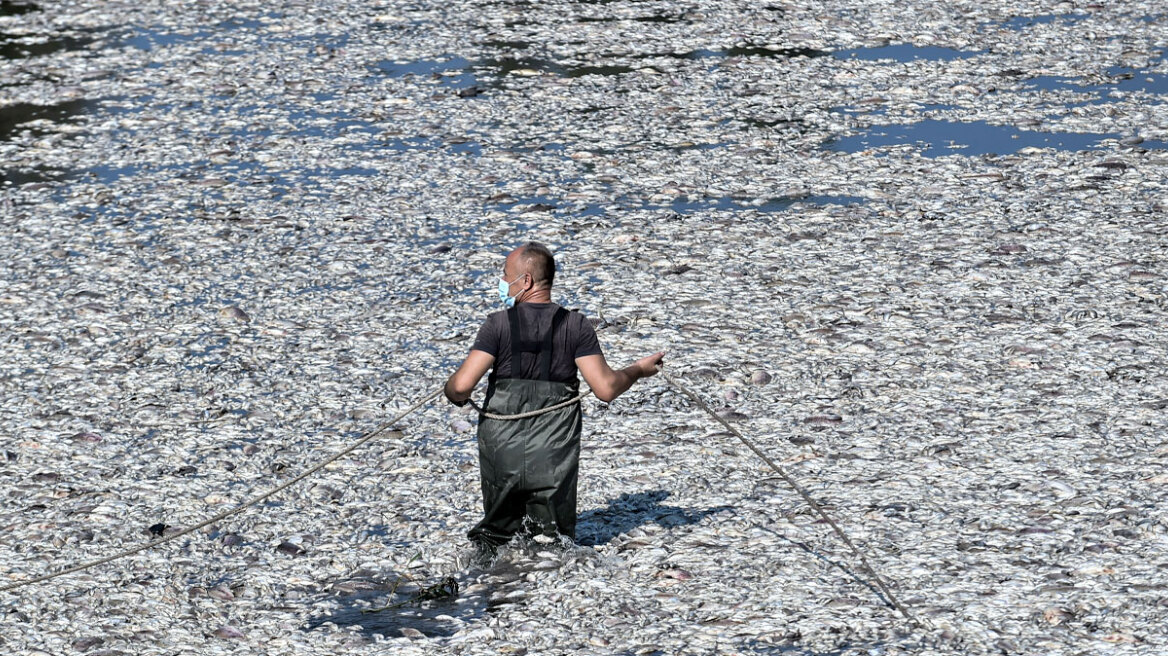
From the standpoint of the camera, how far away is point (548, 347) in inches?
380

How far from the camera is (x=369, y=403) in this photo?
42.7 feet

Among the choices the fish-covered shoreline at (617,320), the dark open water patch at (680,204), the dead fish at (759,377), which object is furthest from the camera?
the dark open water patch at (680,204)

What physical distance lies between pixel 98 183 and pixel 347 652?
1156cm

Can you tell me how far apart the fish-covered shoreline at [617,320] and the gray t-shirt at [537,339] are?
1.39 meters

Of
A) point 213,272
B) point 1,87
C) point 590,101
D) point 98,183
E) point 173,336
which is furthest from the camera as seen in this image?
point 1,87

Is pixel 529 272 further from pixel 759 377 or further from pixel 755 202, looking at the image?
pixel 755 202

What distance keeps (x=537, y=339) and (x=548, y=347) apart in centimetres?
10

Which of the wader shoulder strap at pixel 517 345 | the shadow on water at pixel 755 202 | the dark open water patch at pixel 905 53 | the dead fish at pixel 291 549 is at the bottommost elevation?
the dead fish at pixel 291 549

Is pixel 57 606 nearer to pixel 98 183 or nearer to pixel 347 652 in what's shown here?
pixel 347 652

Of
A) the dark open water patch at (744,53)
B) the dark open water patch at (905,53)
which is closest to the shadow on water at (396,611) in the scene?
the dark open water patch at (744,53)

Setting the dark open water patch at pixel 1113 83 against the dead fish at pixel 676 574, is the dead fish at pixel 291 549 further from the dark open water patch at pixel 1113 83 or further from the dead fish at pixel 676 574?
the dark open water patch at pixel 1113 83

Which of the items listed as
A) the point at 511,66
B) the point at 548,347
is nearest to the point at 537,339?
the point at 548,347

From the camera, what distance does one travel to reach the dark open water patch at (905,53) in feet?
76.7

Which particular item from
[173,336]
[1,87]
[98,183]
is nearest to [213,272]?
[173,336]
